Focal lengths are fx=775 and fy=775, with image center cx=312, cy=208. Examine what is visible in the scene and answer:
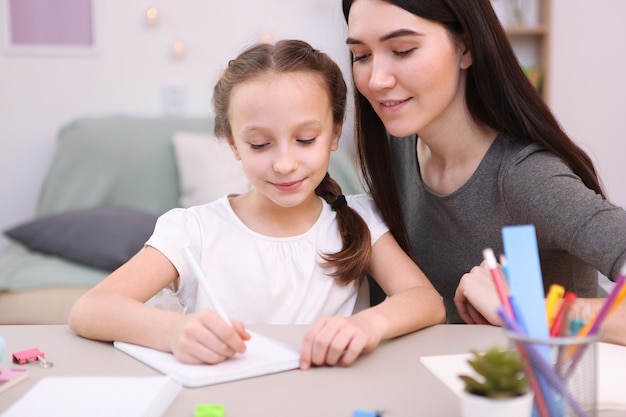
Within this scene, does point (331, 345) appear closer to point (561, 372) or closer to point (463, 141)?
point (561, 372)

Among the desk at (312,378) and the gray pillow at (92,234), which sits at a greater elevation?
the desk at (312,378)

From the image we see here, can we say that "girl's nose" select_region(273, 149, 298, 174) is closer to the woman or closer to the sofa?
the woman

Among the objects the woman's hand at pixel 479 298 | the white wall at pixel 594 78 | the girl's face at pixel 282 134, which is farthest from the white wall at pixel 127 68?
the woman's hand at pixel 479 298

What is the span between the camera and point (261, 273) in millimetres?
1323

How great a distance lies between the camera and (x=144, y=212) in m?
2.98

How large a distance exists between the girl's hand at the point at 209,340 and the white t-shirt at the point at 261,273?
1.26 ft

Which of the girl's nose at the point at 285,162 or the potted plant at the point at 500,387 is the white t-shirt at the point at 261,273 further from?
the potted plant at the point at 500,387

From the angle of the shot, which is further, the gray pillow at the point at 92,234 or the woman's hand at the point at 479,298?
the gray pillow at the point at 92,234

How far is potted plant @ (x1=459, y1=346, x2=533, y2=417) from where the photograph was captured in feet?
1.87

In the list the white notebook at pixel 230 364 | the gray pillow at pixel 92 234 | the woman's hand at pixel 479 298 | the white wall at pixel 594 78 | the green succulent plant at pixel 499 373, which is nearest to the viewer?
the green succulent plant at pixel 499 373

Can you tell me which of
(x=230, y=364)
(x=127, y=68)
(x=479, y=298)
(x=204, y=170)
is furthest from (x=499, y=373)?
(x=127, y=68)

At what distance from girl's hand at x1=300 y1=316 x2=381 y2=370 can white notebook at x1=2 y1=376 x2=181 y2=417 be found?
16 centimetres

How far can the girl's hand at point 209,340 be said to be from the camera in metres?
0.88

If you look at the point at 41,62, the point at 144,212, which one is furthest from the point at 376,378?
the point at 41,62
